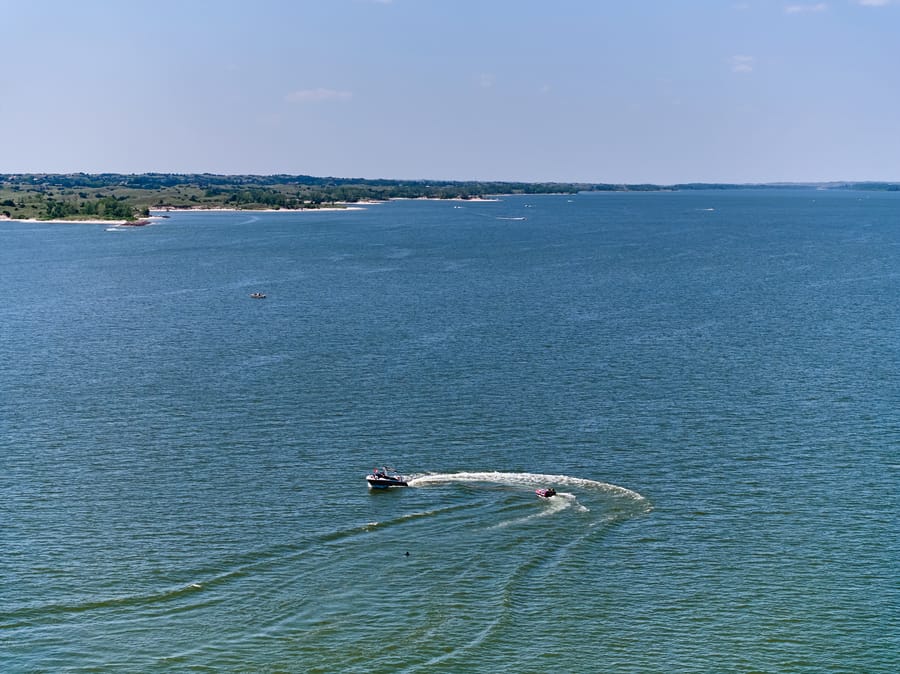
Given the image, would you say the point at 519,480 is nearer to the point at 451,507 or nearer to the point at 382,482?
the point at 451,507

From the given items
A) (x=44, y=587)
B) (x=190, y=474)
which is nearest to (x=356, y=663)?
(x=44, y=587)

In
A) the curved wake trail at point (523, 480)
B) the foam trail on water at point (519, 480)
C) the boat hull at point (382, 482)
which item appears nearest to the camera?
the boat hull at point (382, 482)

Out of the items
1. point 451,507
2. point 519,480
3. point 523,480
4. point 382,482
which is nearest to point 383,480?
point 382,482

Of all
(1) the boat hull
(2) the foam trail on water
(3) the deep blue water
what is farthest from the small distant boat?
(2) the foam trail on water

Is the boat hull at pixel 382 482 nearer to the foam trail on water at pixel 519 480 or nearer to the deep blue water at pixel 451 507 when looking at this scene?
the deep blue water at pixel 451 507

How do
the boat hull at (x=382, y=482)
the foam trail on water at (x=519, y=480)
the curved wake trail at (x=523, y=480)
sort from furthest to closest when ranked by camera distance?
the foam trail on water at (x=519, y=480) → the curved wake trail at (x=523, y=480) → the boat hull at (x=382, y=482)

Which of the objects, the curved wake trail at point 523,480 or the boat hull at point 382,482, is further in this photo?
the curved wake trail at point 523,480

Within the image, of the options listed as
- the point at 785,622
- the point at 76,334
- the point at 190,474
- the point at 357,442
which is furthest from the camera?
the point at 76,334

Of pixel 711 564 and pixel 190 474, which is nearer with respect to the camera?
pixel 711 564

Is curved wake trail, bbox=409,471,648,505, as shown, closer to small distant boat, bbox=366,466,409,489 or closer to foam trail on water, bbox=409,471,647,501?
foam trail on water, bbox=409,471,647,501

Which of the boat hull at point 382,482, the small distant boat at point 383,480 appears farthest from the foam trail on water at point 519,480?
the boat hull at point 382,482

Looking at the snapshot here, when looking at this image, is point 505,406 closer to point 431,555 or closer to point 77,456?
point 431,555
